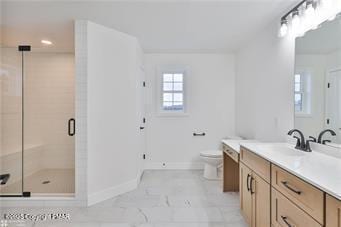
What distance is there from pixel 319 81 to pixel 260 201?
3.91ft

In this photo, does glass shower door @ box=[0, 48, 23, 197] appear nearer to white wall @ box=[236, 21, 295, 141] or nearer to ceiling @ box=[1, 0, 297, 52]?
ceiling @ box=[1, 0, 297, 52]

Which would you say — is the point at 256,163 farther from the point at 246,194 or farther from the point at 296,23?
the point at 296,23

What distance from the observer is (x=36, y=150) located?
429 centimetres

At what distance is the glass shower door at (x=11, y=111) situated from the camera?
365 centimetres

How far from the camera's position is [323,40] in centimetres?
207

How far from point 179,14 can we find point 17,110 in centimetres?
304

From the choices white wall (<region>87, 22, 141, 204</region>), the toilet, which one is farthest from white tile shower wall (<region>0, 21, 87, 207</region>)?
the toilet

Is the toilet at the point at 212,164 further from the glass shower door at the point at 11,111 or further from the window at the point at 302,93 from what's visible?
the glass shower door at the point at 11,111

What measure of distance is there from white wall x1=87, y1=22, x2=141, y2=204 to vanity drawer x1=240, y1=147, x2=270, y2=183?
1.69 m

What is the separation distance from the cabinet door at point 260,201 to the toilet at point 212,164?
1.67 meters

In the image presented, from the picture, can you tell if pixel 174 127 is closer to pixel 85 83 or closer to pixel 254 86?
pixel 254 86

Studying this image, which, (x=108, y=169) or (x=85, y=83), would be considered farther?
(x=108, y=169)

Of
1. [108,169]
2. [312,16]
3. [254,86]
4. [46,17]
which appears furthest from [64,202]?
[312,16]

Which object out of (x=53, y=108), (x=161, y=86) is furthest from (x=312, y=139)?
(x=53, y=108)
